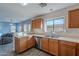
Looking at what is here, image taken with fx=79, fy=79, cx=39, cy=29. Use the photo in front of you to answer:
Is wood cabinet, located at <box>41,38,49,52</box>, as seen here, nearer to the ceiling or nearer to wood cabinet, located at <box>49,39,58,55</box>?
wood cabinet, located at <box>49,39,58,55</box>

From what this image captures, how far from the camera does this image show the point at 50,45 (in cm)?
206

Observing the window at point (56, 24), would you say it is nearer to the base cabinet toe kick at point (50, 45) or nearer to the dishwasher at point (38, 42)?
the base cabinet toe kick at point (50, 45)

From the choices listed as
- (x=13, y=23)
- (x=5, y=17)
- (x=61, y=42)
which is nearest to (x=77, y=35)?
(x=61, y=42)

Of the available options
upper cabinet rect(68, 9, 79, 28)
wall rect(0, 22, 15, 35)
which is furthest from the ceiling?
upper cabinet rect(68, 9, 79, 28)

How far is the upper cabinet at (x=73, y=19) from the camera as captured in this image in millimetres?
1499

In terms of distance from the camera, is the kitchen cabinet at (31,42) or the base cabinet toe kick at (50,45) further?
the kitchen cabinet at (31,42)

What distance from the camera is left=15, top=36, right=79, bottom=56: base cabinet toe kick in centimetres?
158

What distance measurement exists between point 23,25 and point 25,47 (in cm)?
71

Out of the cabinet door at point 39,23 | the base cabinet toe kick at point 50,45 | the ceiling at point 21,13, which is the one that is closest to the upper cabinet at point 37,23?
the cabinet door at point 39,23

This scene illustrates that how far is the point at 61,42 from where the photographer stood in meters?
1.79

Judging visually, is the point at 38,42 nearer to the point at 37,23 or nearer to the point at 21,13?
the point at 37,23

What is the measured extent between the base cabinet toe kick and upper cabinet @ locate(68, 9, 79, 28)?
1.15 feet

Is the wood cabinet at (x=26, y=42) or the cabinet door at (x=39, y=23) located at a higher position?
the cabinet door at (x=39, y=23)

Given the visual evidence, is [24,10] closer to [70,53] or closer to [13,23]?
[13,23]
